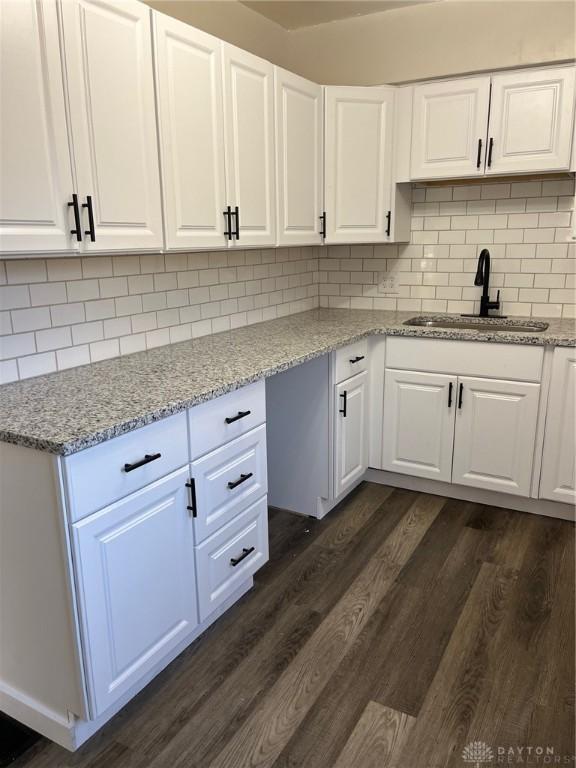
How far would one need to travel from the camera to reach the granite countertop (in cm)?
147

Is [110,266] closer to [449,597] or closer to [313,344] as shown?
[313,344]

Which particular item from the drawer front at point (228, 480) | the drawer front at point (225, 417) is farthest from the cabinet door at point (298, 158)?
the drawer front at point (228, 480)

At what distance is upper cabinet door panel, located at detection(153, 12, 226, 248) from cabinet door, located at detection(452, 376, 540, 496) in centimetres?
151

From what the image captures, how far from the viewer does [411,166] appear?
3115mm

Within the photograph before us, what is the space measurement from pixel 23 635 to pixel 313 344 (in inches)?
60.9

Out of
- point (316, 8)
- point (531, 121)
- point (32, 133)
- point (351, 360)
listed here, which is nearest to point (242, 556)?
point (351, 360)

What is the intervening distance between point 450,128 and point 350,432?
5.44ft

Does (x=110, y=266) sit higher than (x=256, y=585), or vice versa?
(x=110, y=266)

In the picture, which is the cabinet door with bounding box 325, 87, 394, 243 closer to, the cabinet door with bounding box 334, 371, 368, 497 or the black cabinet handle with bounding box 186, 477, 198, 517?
the cabinet door with bounding box 334, 371, 368, 497

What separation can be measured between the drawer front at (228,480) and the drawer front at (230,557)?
0.16ft

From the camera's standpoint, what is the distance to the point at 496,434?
290 centimetres

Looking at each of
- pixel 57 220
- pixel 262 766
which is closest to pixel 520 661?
pixel 262 766

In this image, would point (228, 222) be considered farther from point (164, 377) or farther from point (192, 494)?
point (192, 494)

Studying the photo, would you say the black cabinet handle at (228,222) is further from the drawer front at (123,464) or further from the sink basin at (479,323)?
the sink basin at (479,323)
